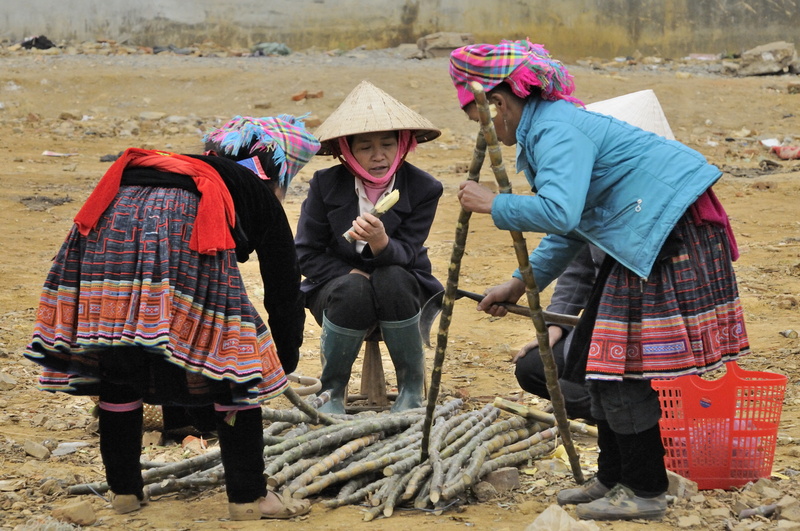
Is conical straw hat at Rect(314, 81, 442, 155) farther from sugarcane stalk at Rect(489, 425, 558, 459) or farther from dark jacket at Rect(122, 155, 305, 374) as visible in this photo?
sugarcane stalk at Rect(489, 425, 558, 459)

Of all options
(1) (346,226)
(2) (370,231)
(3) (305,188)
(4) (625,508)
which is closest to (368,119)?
(1) (346,226)

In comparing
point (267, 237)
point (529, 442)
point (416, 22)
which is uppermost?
point (416, 22)

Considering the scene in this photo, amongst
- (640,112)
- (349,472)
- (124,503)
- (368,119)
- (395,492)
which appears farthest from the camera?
(368,119)

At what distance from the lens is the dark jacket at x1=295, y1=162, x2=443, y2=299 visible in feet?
15.4

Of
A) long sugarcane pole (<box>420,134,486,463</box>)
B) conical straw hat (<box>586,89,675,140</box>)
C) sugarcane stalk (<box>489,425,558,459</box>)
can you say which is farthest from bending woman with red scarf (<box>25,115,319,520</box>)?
conical straw hat (<box>586,89,675,140</box>)

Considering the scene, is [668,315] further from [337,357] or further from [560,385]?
[337,357]

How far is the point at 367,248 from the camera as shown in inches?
183

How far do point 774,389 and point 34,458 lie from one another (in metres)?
2.92

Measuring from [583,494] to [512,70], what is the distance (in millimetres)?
1476

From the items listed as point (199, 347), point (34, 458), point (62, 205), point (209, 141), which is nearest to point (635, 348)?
point (199, 347)

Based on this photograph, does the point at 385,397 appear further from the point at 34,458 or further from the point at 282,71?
the point at 282,71

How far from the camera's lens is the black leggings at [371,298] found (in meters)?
4.52

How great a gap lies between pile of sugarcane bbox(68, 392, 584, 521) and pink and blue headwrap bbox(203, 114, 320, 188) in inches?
36.0

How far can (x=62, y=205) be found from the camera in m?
10.4
